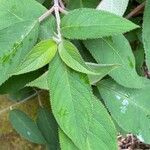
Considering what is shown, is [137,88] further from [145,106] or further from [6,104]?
[6,104]

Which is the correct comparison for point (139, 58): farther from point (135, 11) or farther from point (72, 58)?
point (72, 58)

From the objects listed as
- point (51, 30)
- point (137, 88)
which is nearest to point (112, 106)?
point (137, 88)

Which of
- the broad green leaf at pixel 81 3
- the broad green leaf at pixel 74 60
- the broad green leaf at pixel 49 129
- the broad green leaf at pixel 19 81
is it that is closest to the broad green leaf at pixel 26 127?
the broad green leaf at pixel 49 129

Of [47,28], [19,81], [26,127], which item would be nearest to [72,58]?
[47,28]

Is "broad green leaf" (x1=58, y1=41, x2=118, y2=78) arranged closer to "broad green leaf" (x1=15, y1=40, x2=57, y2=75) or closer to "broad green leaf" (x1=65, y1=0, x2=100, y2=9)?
"broad green leaf" (x1=15, y1=40, x2=57, y2=75)

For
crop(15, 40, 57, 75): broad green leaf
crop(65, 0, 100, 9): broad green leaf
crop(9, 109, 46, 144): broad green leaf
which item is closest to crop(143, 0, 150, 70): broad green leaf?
crop(65, 0, 100, 9): broad green leaf

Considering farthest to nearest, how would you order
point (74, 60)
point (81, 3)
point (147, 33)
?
1. point (81, 3)
2. point (147, 33)
3. point (74, 60)
